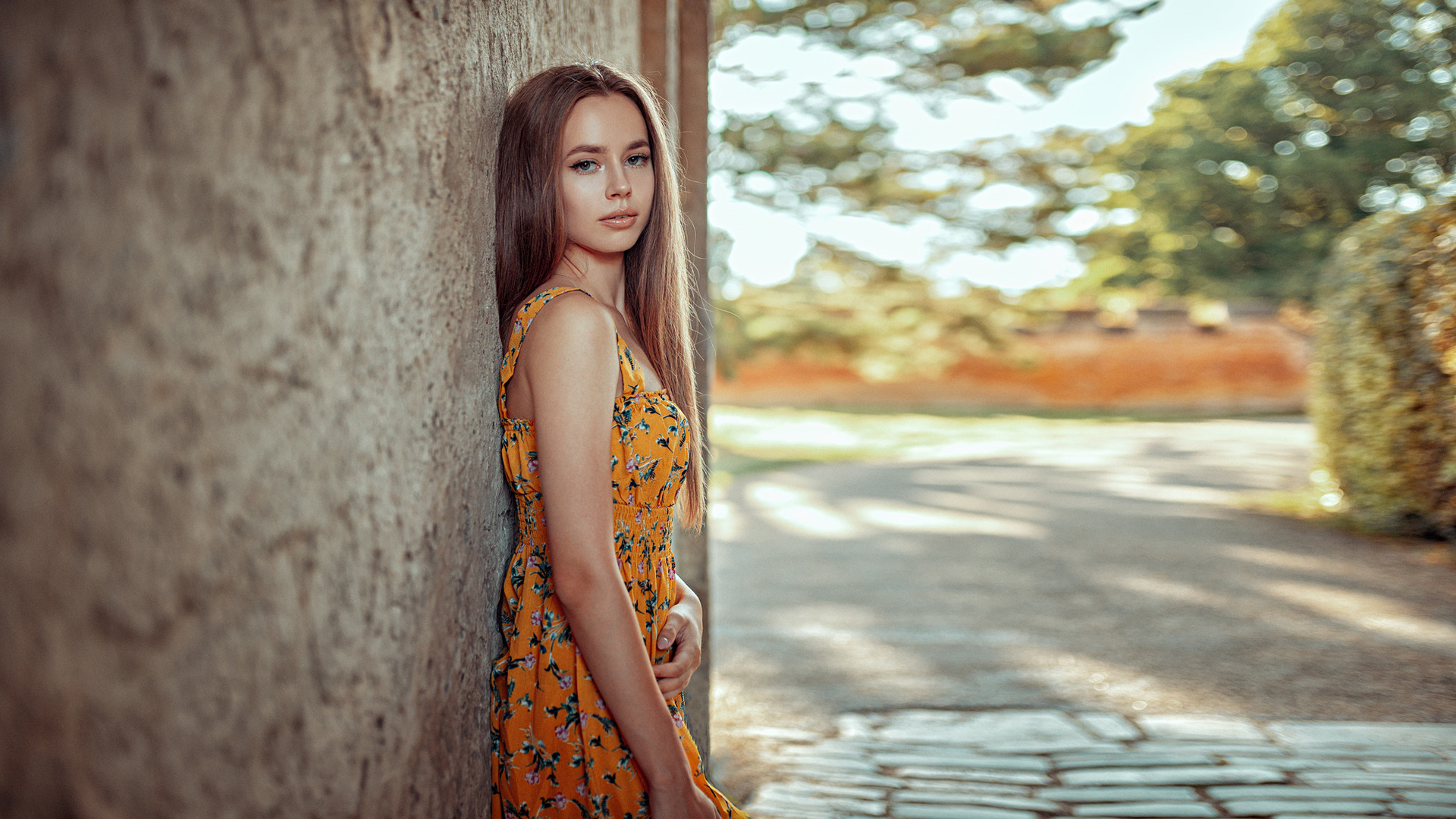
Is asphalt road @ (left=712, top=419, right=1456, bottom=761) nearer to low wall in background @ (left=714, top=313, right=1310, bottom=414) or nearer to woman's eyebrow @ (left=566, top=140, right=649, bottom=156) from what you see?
woman's eyebrow @ (left=566, top=140, right=649, bottom=156)

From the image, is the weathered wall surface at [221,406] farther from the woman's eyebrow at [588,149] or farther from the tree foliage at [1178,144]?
the tree foliage at [1178,144]

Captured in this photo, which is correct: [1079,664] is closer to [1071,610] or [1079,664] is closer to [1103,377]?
[1071,610]

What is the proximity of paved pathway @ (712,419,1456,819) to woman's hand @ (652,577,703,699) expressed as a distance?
3.91 feet

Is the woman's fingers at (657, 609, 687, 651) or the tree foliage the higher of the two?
the tree foliage

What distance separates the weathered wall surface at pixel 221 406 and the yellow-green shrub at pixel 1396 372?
5852 mm

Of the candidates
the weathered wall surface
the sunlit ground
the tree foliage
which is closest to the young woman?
the weathered wall surface

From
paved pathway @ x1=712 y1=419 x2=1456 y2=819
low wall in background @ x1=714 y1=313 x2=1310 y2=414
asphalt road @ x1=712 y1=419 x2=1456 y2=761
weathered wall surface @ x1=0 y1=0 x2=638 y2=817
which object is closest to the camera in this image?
weathered wall surface @ x1=0 y1=0 x2=638 y2=817

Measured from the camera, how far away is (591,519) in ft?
3.93

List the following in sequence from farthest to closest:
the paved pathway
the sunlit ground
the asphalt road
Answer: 1. the sunlit ground
2. the asphalt road
3. the paved pathway

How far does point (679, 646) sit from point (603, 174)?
0.80 metres

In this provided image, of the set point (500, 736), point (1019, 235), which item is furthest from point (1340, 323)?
point (500, 736)

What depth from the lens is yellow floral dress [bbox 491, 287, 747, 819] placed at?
128cm

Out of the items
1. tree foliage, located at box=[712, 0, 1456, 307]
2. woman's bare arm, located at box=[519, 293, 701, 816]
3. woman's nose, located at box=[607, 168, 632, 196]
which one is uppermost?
tree foliage, located at box=[712, 0, 1456, 307]

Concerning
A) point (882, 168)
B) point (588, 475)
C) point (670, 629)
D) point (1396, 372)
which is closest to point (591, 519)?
point (588, 475)
